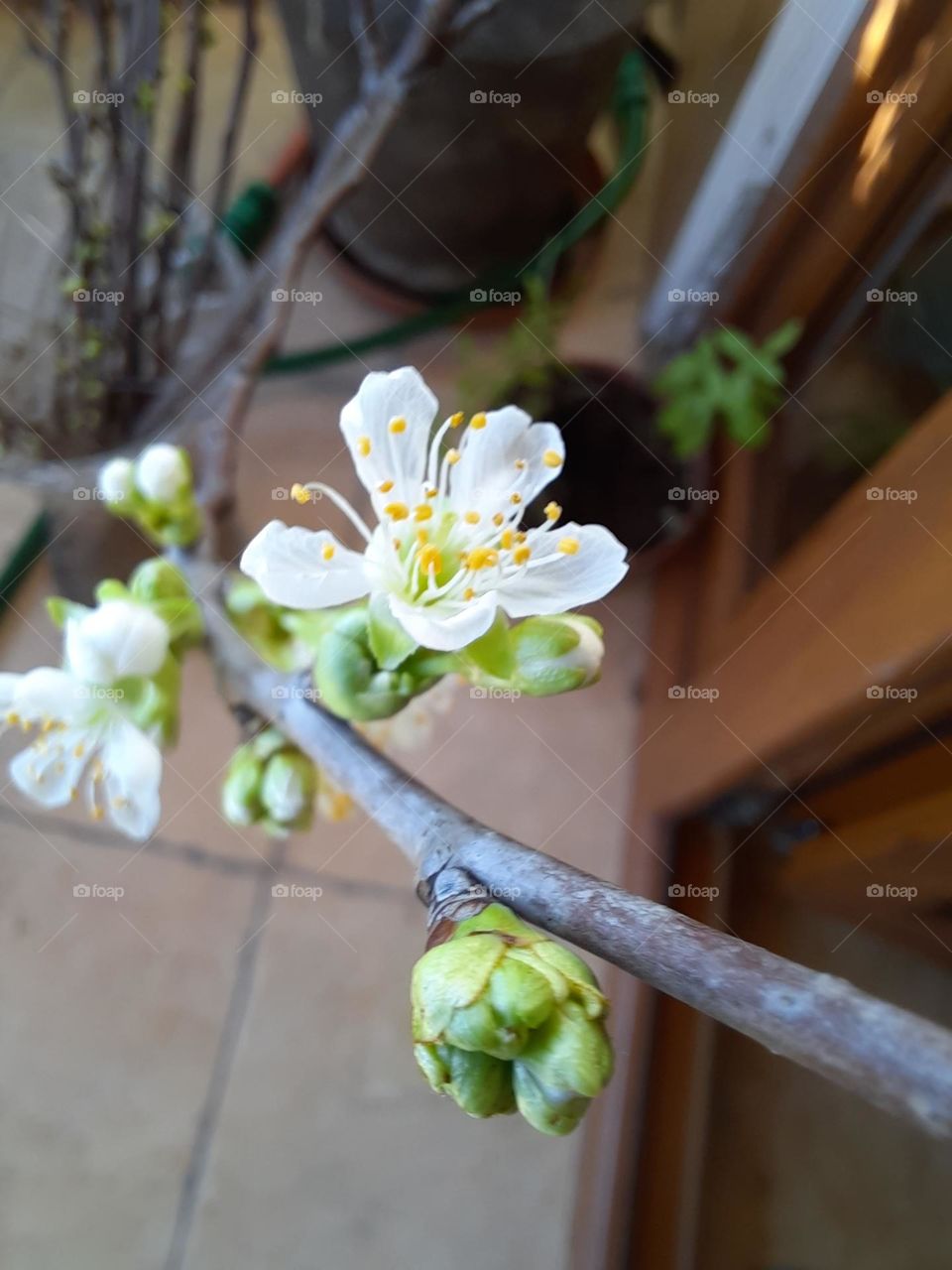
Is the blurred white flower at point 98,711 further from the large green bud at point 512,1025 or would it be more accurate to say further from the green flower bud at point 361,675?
the large green bud at point 512,1025

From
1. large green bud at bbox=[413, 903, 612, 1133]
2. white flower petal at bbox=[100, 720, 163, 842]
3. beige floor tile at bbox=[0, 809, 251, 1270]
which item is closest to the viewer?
large green bud at bbox=[413, 903, 612, 1133]

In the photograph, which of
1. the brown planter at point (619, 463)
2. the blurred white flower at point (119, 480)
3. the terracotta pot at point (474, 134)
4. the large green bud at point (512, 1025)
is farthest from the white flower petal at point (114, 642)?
the brown planter at point (619, 463)

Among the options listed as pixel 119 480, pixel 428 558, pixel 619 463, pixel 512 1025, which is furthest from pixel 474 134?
pixel 512 1025

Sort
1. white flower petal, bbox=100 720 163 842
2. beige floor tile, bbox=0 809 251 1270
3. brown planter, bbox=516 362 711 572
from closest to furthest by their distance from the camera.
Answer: white flower petal, bbox=100 720 163 842
beige floor tile, bbox=0 809 251 1270
brown planter, bbox=516 362 711 572

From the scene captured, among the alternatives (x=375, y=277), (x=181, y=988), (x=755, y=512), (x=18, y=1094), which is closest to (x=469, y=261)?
(x=375, y=277)

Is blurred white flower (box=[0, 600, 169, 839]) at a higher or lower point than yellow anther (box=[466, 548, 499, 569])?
lower

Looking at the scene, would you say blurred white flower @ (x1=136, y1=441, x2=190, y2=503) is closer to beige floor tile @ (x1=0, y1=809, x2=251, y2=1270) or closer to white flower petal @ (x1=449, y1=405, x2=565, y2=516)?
white flower petal @ (x1=449, y1=405, x2=565, y2=516)

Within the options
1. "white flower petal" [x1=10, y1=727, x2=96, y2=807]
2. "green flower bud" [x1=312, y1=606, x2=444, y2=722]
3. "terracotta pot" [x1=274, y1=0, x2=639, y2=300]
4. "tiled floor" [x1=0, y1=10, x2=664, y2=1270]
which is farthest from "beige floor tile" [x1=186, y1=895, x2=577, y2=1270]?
"terracotta pot" [x1=274, y1=0, x2=639, y2=300]

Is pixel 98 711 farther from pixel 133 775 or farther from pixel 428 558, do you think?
pixel 428 558
